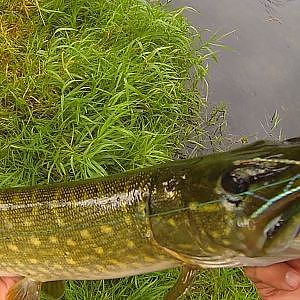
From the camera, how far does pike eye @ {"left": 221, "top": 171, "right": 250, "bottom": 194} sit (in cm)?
125

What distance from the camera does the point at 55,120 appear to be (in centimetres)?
254

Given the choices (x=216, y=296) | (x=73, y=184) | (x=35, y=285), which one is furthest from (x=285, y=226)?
(x=216, y=296)

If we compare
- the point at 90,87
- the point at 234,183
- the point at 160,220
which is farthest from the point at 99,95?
the point at 234,183

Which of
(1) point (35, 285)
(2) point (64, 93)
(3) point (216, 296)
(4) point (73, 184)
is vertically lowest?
(3) point (216, 296)

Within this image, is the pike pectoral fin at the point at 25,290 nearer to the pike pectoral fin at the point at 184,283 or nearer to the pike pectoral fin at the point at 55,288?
the pike pectoral fin at the point at 55,288

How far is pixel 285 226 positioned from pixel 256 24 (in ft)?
7.75

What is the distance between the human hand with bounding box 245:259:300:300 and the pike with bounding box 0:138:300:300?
102 mm

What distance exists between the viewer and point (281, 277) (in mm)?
1354

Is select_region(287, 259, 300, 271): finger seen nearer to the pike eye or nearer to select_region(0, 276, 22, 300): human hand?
the pike eye

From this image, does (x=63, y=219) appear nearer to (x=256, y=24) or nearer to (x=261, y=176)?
(x=261, y=176)

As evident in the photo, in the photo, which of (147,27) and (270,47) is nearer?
(147,27)

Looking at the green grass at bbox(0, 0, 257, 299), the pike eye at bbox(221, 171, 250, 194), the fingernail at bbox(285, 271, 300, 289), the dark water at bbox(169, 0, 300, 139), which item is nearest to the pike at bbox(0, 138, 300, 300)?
the pike eye at bbox(221, 171, 250, 194)

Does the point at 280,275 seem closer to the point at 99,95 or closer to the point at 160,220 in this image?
the point at 160,220

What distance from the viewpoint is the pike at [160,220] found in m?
1.21
